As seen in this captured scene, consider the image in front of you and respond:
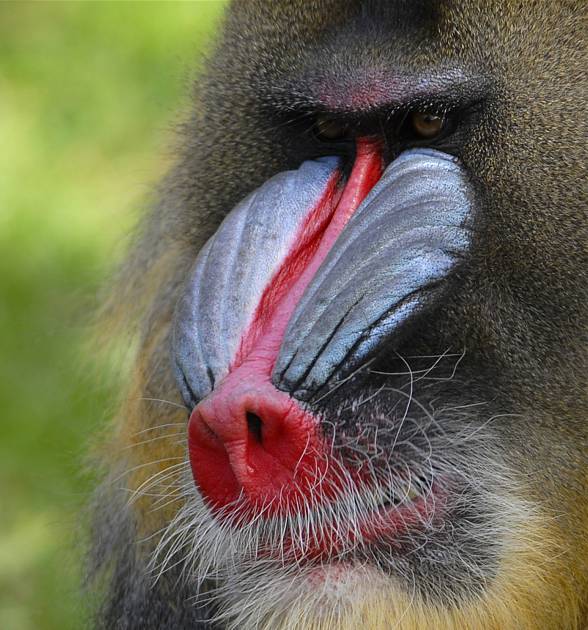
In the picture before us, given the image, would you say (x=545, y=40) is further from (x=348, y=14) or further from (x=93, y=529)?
(x=93, y=529)

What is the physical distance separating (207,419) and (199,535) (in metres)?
0.43

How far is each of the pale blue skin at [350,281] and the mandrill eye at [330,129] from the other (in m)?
0.21

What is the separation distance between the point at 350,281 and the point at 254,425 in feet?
1.27

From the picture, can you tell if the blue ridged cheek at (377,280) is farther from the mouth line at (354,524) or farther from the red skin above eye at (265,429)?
the mouth line at (354,524)

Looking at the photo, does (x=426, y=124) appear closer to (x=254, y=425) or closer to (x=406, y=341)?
(x=406, y=341)

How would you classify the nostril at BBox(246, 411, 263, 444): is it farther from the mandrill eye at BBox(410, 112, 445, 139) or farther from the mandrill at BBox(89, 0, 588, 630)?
the mandrill eye at BBox(410, 112, 445, 139)

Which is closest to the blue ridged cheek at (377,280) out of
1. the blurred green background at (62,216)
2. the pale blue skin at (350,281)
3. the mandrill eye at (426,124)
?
the pale blue skin at (350,281)

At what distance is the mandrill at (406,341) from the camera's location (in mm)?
2938

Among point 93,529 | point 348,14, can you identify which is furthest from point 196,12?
point 348,14

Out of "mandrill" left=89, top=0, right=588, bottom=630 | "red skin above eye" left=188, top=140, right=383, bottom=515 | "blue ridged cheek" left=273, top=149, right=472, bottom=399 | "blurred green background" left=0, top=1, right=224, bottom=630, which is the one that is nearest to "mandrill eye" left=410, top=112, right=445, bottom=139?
"mandrill" left=89, top=0, right=588, bottom=630

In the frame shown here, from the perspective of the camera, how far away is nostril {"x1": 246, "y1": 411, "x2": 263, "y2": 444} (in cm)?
288

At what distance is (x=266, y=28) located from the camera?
3318 mm

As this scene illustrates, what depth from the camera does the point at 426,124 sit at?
10.1 ft

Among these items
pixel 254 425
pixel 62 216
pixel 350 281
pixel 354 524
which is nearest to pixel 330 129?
pixel 350 281
